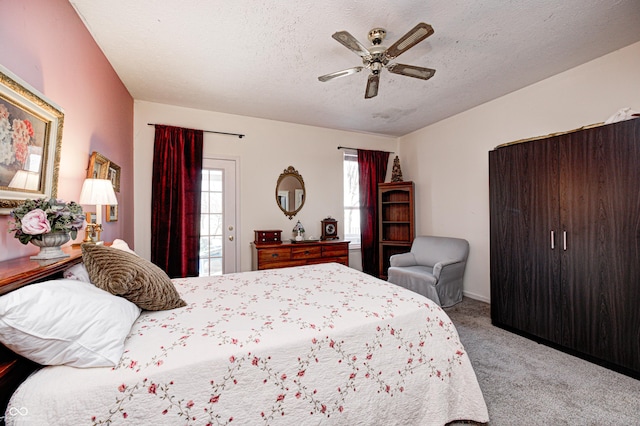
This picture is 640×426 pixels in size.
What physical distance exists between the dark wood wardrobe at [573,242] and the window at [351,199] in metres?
2.29

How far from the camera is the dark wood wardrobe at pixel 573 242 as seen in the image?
6.46ft

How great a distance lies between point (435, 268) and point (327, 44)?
2.74 metres

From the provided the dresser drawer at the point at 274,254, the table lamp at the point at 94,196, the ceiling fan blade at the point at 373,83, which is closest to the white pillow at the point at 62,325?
the table lamp at the point at 94,196

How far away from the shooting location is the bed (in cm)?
93

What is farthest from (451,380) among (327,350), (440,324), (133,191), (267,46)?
(133,191)

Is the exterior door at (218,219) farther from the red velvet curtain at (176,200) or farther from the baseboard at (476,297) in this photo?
the baseboard at (476,297)

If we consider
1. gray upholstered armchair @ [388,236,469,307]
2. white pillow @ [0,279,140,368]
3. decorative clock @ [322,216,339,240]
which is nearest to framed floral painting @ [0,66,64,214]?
white pillow @ [0,279,140,368]

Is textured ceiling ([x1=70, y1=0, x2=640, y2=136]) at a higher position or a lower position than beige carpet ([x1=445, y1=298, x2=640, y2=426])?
higher

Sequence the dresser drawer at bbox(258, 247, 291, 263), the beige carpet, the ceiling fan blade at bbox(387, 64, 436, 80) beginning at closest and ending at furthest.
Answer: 1. the beige carpet
2. the ceiling fan blade at bbox(387, 64, 436, 80)
3. the dresser drawer at bbox(258, 247, 291, 263)

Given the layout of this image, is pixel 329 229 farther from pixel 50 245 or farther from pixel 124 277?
pixel 50 245

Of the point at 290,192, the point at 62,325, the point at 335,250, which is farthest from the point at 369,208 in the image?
the point at 62,325

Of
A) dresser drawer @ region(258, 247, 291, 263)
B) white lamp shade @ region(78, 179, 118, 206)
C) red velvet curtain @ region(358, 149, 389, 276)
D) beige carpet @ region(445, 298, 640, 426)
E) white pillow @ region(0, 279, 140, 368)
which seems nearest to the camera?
white pillow @ region(0, 279, 140, 368)

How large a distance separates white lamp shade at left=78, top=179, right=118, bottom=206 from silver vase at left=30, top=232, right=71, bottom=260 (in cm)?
69

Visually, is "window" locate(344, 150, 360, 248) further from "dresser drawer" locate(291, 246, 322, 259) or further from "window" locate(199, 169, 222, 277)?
"window" locate(199, 169, 222, 277)
